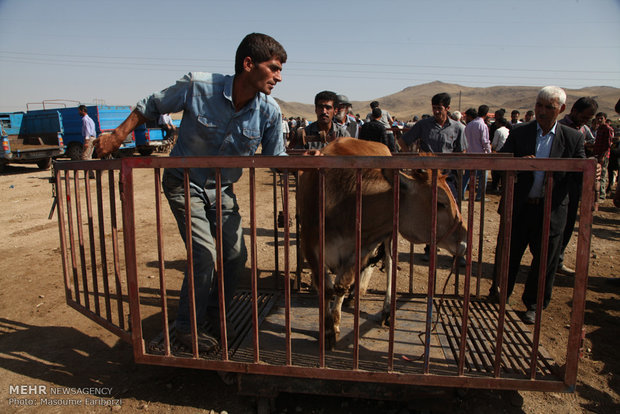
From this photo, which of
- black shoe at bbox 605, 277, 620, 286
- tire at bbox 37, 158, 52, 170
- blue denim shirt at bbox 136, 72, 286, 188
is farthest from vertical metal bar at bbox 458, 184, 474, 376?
tire at bbox 37, 158, 52, 170

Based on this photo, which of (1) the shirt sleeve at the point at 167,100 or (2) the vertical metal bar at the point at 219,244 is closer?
(2) the vertical metal bar at the point at 219,244

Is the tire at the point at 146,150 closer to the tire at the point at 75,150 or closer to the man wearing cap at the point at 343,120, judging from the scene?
the tire at the point at 75,150

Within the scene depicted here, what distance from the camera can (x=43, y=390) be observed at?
2885 millimetres

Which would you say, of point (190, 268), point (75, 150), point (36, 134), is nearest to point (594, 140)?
point (190, 268)

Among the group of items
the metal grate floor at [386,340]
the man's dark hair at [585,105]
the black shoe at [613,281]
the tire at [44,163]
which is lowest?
the black shoe at [613,281]

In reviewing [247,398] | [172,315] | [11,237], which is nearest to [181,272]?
[172,315]

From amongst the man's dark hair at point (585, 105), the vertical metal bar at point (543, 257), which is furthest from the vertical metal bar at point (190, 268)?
the man's dark hair at point (585, 105)

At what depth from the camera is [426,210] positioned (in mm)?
2979

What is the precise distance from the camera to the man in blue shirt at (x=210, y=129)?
2770 mm

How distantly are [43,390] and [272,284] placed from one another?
263cm

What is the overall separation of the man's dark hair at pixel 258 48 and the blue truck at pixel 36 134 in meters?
16.0

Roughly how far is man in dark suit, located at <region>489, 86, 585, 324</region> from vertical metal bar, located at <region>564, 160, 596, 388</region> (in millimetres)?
1608

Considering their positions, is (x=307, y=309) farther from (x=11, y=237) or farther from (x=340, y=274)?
(x=11, y=237)

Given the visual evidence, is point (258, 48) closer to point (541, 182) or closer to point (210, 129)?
point (210, 129)
